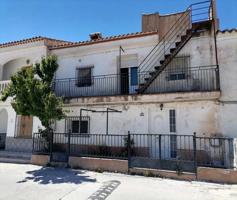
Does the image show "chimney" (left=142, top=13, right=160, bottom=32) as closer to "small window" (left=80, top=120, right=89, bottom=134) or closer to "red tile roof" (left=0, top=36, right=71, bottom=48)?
"red tile roof" (left=0, top=36, right=71, bottom=48)

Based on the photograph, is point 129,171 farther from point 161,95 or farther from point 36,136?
point 36,136

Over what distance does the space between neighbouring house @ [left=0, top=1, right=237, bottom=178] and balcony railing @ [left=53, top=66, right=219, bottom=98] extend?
52mm

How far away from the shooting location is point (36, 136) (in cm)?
1425

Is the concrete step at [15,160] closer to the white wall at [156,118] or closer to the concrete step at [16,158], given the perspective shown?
the concrete step at [16,158]

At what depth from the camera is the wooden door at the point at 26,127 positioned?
16656 mm

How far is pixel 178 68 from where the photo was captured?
1383 centimetres

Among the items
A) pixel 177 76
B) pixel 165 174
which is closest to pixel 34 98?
pixel 165 174

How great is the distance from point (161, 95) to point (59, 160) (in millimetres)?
6377

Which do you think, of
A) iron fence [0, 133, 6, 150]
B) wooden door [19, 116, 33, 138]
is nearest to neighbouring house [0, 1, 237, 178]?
wooden door [19, 116, 33, 138]

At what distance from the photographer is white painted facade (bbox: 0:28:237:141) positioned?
12.1 m

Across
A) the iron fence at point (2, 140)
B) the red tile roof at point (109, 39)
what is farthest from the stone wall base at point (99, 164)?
the iron fence at point (2, 140)

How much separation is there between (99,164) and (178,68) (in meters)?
6.98

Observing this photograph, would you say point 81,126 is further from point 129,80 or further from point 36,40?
point 36,40

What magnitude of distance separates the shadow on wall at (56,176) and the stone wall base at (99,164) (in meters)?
0.63
